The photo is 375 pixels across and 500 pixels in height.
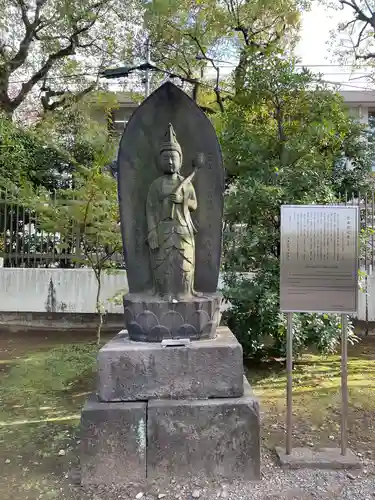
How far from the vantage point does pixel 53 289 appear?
8008 millimetres

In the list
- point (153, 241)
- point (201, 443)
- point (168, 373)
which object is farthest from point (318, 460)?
point (153, 241)

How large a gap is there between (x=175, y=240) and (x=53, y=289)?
5.47 metres

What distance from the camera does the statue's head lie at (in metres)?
3.38

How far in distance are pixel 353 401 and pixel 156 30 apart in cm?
1095

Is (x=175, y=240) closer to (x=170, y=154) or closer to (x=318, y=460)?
(x=170, y=154)

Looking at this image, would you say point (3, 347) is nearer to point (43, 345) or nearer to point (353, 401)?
point (43, 345)

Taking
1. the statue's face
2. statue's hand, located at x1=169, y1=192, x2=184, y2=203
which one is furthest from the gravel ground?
the statue's face

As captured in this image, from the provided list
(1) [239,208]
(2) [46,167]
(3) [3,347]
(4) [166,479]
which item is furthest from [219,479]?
(2) [46,167]

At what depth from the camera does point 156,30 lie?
1129 centimetres

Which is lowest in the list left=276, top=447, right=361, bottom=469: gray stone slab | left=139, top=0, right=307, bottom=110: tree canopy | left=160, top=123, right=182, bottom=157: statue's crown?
left=276, top=447, right=361, bottom=469: gray stone slab

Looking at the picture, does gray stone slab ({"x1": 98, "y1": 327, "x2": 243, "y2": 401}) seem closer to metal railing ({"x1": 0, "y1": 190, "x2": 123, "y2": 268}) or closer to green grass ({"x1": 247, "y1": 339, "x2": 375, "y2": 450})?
green grass ({"x1": 247, "y1": 339, "x2": 375, "y2": 450})

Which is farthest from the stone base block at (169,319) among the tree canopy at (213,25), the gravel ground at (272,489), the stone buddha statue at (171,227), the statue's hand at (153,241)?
the tree canopy at (213,25)

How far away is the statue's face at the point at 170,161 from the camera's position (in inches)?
133

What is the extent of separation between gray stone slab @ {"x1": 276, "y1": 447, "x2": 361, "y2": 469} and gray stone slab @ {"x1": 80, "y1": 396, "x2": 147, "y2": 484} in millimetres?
1137
